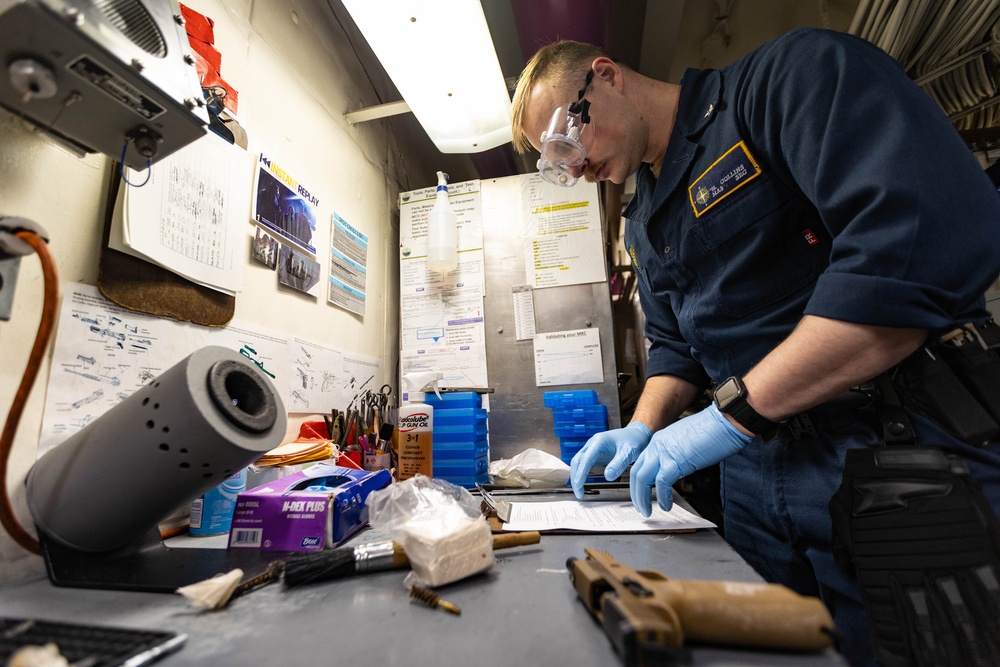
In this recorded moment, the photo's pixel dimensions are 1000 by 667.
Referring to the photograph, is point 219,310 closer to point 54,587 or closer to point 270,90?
point 54,587

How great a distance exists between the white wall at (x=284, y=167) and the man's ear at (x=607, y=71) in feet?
3.16

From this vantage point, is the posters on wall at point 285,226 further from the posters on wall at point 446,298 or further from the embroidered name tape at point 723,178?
the embroidered name tape at point 723,178

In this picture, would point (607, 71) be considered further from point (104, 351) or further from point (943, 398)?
point (104, 351)

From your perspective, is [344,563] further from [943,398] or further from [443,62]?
[443,62]

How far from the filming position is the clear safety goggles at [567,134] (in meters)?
1.05

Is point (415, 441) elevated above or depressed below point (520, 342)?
below

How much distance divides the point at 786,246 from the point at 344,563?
97 centimetres

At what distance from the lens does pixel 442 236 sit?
1786 millimetres

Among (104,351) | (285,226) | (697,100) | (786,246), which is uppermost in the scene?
(697,100)

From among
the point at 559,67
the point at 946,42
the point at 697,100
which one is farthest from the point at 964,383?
the point at 946,42

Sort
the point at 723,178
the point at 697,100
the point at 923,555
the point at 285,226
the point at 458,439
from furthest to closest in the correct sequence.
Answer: the point at 458,439, the point at 285,226, the point at 697,100, the point at 723,178, the point at 923,555

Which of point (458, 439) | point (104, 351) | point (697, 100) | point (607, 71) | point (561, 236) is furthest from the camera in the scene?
point (561, 236)

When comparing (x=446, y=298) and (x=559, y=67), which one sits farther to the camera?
(x=446, y=298)

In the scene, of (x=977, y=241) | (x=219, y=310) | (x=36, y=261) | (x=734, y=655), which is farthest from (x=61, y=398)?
(x=977, y=241)
